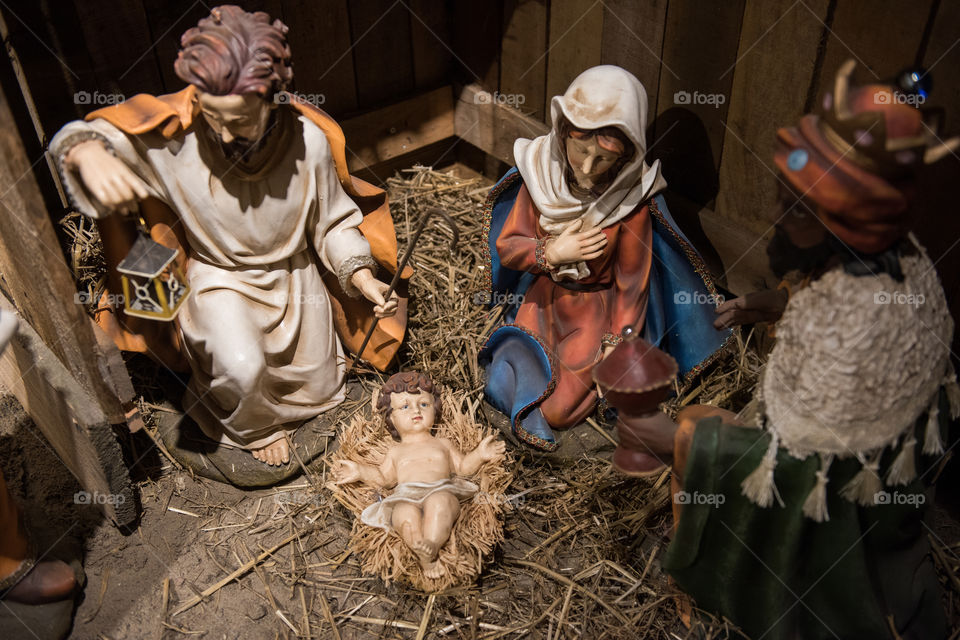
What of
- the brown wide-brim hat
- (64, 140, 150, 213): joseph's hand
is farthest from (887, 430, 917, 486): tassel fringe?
(64, 140, 150, 213): joseph's hand

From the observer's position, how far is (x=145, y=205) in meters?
3.13

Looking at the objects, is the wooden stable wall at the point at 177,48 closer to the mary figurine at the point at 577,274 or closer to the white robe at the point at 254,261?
the white robe at the point at 254,261

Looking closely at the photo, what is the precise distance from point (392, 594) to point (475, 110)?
2.58 m

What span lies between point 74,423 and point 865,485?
8.33 ft

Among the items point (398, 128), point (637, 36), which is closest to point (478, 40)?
point (398, 128)

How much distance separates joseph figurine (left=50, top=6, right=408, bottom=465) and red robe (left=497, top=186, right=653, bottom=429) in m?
0.54

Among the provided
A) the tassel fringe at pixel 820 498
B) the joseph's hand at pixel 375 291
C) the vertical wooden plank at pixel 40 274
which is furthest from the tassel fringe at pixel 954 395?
Result: the vertical wooden plank at pixel 40 274

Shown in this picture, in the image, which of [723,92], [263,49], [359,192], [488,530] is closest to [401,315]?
[359,192]

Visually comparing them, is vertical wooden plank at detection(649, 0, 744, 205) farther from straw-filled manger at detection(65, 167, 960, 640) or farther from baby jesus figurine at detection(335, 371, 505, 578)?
baby jesus figurine at detection(335, 371, 505, 578)

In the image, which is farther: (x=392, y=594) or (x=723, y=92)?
(x=723, y=92)

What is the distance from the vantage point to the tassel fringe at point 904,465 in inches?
95.3

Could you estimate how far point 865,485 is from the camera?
2.40 metres

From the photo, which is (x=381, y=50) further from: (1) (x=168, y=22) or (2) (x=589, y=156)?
(2) (x=589, y=156)

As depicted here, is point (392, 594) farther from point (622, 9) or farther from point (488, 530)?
point (622, 9)
